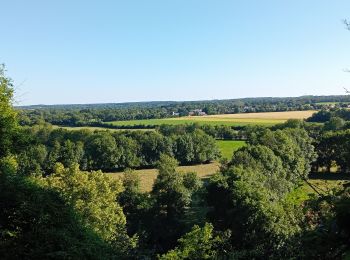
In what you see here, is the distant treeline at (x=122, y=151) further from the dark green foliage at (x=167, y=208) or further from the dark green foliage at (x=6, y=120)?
the dark green foliage at (x=6, y=120)

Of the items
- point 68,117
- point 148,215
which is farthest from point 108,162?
point 68,117

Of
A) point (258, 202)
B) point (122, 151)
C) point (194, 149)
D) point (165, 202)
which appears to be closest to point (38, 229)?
point (258, 202)

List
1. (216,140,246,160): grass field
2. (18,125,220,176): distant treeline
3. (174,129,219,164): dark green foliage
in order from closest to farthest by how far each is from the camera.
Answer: (18,125,220,176): distant treeline
(174,129,219,164): dark green foliage
(216,140,246,160): grass field

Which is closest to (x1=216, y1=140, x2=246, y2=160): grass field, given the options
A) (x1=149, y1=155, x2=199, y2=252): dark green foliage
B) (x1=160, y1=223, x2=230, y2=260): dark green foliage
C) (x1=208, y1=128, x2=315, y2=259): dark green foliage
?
(x1=208, y1=128, x2=315, y2=259): dark green foliage

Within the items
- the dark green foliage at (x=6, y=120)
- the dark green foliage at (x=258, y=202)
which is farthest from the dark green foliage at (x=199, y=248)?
the dark green foliage at (x=6, y=120)

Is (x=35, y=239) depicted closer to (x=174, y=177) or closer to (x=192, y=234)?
(x=192, y=234)

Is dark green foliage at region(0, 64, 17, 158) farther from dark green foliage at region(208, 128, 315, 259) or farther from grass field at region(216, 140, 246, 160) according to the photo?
grass field at region(216, 140, 246, 160)
